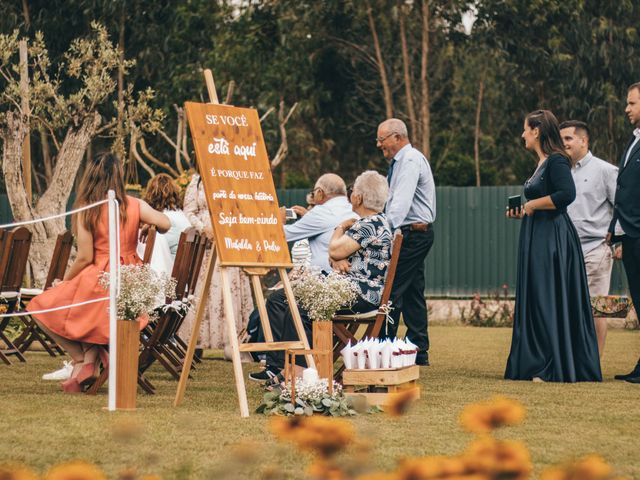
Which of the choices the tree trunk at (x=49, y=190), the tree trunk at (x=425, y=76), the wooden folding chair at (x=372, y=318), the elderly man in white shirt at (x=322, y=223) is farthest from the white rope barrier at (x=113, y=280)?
the tree trunk at (x=425, y=76)

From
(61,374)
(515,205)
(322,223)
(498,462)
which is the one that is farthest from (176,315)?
(498,462)

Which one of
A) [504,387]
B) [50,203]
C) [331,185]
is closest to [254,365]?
[331,185]

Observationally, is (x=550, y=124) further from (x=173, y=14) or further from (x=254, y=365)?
(x=173, y=14)

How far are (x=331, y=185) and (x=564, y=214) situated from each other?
1.72 metres

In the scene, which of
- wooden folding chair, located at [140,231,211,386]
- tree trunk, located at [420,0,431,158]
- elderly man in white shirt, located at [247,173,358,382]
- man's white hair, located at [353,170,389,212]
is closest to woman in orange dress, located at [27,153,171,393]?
wooden folding chair, located at [140,231,211,386]

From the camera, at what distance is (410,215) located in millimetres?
9906

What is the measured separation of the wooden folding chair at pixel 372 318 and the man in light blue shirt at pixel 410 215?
53.9 inches

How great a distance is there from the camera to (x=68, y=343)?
7758 millimetres

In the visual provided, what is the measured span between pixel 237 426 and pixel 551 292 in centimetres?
349

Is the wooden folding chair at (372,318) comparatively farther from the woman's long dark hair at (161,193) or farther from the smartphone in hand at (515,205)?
the woman's long dark hair at (161,193)

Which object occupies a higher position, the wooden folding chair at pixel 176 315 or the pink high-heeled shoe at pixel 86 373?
the wooden folding chair at pixel 176 315

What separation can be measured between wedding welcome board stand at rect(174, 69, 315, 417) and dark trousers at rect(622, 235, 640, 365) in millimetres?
2920

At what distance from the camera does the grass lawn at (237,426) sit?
4926 millimetres

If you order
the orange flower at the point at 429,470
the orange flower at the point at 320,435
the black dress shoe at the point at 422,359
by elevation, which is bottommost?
the black dress shoe at the point at 422,359
